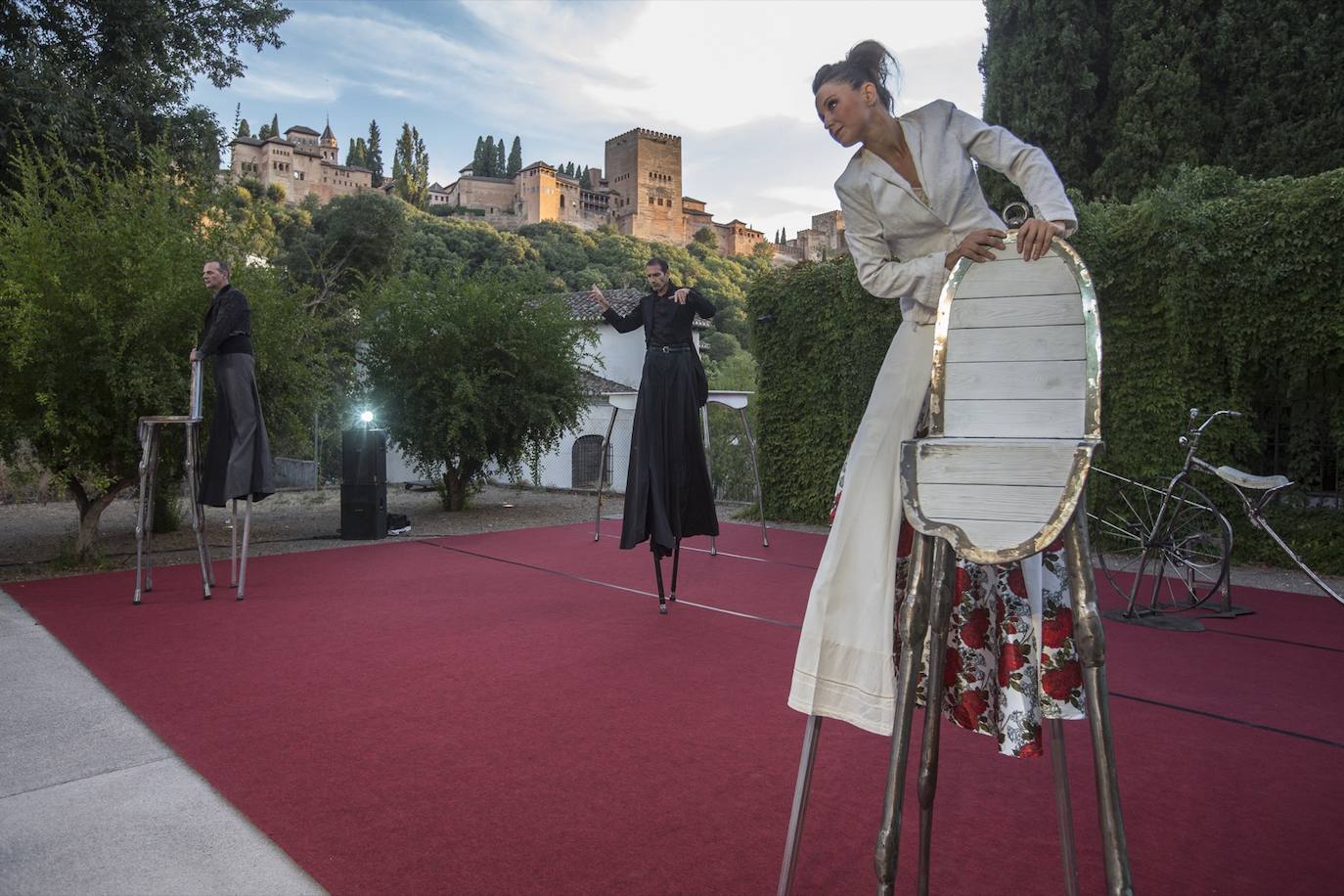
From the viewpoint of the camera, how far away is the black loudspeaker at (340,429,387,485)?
9461 mm

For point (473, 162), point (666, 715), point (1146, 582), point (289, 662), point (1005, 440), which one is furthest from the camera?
point (473, 162)

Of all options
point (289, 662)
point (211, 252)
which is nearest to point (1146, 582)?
point (289, 662)

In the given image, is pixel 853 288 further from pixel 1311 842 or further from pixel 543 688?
pixel 1311 842

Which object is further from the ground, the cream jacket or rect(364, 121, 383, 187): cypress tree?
rect(364, 121, 383, 187): cypress tree

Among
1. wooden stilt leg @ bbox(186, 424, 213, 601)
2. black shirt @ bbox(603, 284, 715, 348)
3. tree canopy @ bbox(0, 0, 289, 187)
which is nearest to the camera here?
black shirt @ bbox(603, 284, 715, 348)

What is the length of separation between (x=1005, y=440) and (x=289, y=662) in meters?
3.72

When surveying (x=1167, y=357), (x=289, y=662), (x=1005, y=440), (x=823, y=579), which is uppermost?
(x=1167, y=357)

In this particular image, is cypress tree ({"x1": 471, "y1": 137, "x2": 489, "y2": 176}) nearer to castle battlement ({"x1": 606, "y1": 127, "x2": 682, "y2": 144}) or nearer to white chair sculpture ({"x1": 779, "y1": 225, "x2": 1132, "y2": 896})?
castle battlement ({"x1": 606, "y1": 127, "x2": 682, "y2": 144})

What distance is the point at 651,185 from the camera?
9775 cm

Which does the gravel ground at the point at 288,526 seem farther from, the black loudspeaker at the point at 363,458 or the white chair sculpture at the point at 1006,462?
the white chair sculpture at the point at 1006,462

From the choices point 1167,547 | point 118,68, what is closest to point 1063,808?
point 1167,547

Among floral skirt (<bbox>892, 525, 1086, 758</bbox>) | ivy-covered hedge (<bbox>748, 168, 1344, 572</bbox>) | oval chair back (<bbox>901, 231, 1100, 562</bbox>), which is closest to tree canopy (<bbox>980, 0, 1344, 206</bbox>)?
ivy-covered hedge (<bbox>748, 168, 1344, 572</bbox>)

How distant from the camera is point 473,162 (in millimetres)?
104438

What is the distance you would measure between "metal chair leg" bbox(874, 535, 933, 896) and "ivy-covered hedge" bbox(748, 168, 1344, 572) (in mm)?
7352
